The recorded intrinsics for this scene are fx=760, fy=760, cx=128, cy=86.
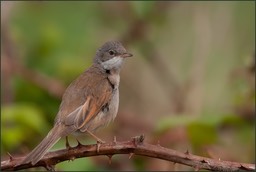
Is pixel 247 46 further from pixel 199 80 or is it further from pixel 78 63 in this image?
pixel 78 63

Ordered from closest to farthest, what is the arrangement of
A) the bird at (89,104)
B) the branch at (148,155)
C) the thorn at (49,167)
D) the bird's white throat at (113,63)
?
the branch at (148,155) → the thorn at (49,167) → the bird at (89,104) → the bird's white throat at (113,63)

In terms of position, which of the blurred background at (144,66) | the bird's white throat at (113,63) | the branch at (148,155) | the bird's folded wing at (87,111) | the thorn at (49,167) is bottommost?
the thorn at (49,167)

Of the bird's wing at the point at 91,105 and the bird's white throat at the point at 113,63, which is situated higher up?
the bird's white throat at the point at 113,63

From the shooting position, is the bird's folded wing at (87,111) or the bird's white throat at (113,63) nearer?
the bird's folded wing at (87,111)

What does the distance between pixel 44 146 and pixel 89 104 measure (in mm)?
1040

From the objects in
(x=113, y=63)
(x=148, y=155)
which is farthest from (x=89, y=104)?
(x=148, y=155)

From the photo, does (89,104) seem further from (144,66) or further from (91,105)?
(144,66)

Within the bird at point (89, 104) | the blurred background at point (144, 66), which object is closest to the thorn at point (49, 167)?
the bird at point (89, 104)

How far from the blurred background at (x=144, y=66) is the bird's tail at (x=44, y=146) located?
2.76 m

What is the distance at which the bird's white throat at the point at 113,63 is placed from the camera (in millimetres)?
6984

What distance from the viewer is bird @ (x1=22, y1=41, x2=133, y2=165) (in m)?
5.96

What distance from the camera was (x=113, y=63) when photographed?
7.03 m

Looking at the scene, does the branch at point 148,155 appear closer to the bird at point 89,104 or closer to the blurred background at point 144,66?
the bird at point 89,104

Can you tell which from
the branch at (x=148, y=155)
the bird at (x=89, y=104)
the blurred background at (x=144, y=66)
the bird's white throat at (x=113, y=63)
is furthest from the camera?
the blurred background at (x=144, y=66)
